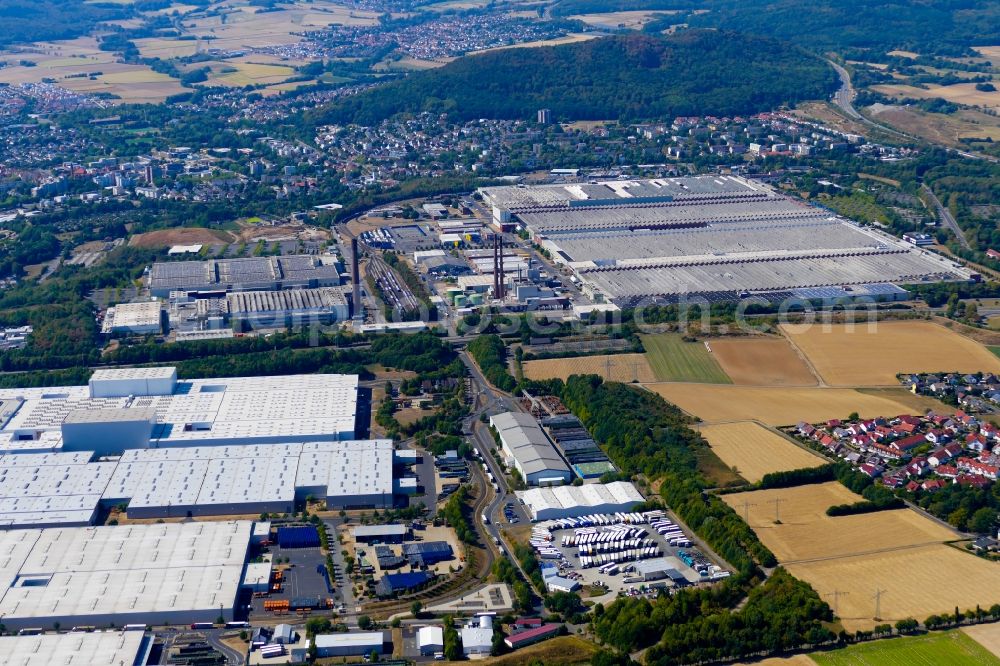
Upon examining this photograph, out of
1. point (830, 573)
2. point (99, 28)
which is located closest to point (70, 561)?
point (830, 573)

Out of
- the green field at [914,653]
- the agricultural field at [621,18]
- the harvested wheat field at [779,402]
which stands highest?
the agricultural field at [621,18]

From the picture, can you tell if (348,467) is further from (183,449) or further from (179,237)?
(179,237)

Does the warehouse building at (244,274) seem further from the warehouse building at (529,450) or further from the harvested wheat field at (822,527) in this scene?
the harvested wheat field at (822,527)

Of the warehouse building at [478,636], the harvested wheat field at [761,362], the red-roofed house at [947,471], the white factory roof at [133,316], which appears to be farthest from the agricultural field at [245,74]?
the warehouse building at [478,636]

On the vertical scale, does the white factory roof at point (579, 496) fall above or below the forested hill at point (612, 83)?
below

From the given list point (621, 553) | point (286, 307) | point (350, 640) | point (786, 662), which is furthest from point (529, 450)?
point (286, 307)
